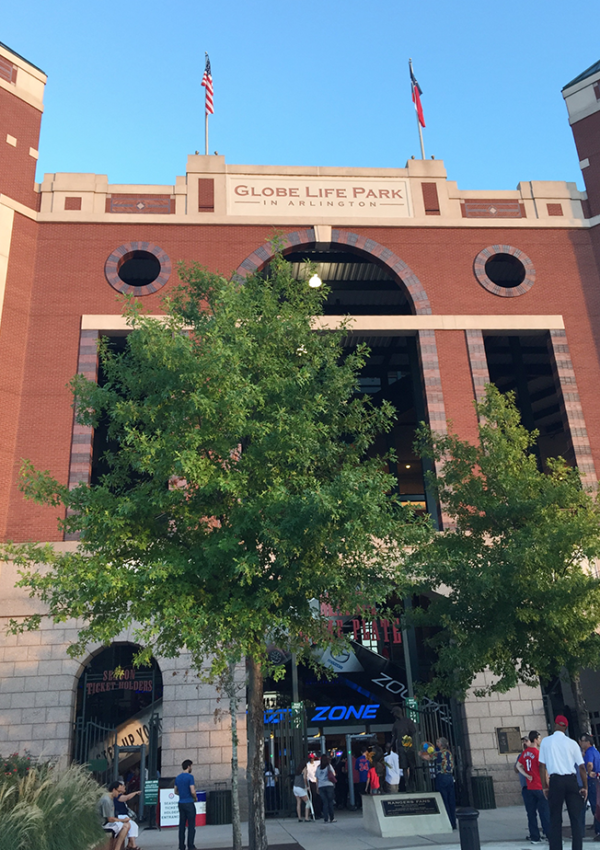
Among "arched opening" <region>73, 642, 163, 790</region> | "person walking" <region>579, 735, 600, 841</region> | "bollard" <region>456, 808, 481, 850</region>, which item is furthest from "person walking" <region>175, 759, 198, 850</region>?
"person walking" <region>579, 735, 600, 841</region>

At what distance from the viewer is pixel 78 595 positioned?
500 inches

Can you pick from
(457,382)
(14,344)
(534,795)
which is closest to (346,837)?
(534,795)

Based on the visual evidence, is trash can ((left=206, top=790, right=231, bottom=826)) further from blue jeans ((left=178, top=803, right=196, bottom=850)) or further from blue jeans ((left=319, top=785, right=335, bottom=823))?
blue jeans ((left=178, top=803, right=196, bottom=850))

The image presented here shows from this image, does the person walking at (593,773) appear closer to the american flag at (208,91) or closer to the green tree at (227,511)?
the green tree at (227,511)

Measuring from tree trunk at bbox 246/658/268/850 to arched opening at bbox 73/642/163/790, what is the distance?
7.98 m

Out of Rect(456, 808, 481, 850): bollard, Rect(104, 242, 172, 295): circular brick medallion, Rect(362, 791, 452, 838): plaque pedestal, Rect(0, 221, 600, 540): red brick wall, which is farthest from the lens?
Rect(104, 242, 172, 295): circular brick medallion

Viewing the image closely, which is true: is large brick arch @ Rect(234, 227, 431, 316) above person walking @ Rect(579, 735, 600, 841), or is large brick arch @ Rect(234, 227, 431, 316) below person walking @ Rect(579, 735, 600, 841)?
above

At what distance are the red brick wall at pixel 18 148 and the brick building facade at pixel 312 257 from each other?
2.4 inches

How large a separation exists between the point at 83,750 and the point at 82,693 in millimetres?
2432

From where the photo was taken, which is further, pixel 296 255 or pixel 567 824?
→ pixel 296 255

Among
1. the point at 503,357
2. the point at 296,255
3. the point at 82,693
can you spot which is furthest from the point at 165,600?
the point at 503,357

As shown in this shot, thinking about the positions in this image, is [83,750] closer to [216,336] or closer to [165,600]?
[165,600]

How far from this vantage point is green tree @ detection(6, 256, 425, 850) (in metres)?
12.1

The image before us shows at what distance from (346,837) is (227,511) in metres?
7.46
